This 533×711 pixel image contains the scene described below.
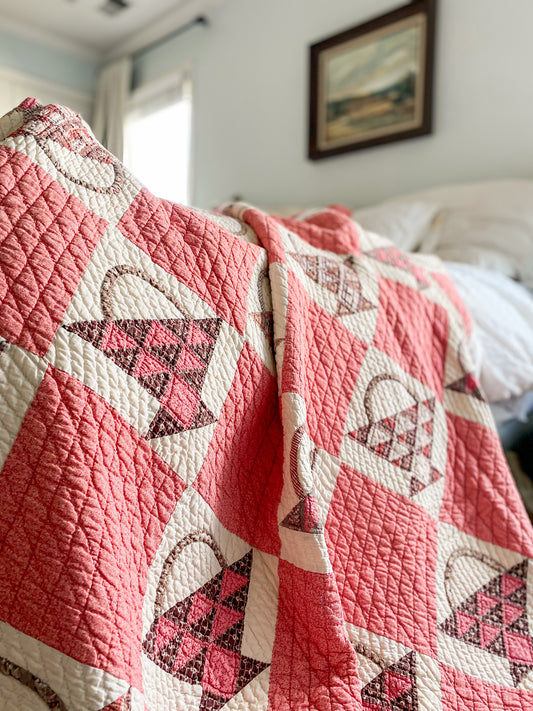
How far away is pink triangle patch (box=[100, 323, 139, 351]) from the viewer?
0.49m

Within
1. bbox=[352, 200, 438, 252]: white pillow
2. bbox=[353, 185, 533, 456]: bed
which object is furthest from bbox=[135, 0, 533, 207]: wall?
bbox=[352, 200, 438, 252]: white pillow

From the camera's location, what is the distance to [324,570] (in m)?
0.53

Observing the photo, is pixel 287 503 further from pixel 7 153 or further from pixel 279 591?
pixel 7 153

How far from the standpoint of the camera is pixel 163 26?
330 cm

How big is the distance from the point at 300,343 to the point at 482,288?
74cm

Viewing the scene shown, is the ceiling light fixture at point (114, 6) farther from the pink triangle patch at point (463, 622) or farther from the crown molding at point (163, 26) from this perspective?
the pink triangle patch at point (463, 622)

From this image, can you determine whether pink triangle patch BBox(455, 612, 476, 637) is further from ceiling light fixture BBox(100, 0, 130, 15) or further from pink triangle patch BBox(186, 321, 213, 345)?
ceiling light fixture BBox(100, 0, 130, 15)

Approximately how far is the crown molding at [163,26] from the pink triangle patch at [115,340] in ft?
10.2

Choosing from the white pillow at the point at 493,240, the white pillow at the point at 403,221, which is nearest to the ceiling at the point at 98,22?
the white pillow at the point at 403,221

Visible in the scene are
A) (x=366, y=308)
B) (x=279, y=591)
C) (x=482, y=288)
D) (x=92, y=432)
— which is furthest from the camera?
(x=482, y=288)

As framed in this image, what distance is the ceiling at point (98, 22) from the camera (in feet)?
10.2

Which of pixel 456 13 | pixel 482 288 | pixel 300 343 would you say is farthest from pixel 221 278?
pixel 456 13

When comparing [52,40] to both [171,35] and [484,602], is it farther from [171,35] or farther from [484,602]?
[484,602]

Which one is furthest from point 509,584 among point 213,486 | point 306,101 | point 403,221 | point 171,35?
point 171,35
